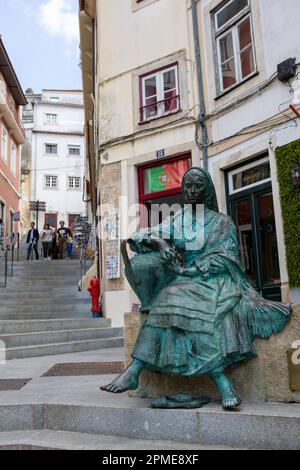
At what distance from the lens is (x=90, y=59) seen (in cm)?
1603

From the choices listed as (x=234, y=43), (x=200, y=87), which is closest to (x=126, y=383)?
(x=200, y=87)

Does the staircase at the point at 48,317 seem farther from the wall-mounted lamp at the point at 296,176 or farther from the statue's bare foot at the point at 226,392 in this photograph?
the statue's bare foot at the point at 226,392

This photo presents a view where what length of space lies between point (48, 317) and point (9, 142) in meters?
18.7

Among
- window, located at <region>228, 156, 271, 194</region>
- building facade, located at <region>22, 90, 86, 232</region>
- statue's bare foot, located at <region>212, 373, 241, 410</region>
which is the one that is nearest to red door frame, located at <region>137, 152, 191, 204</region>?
window, located at <region>228, 156, 271, 194</region>

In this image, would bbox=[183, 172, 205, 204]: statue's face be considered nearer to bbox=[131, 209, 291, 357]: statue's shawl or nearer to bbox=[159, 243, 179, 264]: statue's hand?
bbox=[131, 209, 291, 357]: statue's shawl

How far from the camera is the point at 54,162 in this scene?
41.9m

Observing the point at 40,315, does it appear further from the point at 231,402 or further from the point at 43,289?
the point at 231,402

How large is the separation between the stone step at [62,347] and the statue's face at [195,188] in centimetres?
398

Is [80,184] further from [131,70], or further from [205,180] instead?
[205,180]

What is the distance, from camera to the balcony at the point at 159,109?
10430 mm

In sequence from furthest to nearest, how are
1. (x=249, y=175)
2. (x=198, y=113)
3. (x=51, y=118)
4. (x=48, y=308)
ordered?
(x=51, y=118) → (x=198, y=113) → (x=48, y=308) → (x=249, y=175)

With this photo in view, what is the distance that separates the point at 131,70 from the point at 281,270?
630 centimetres
